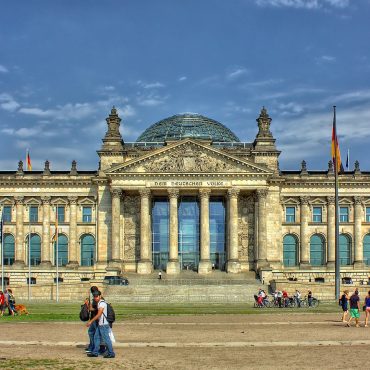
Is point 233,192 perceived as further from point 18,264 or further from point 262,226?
point 18,264

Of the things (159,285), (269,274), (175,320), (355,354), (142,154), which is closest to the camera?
(355,354)

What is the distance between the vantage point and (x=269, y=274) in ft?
296

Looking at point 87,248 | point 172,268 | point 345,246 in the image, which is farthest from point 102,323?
point 345,246

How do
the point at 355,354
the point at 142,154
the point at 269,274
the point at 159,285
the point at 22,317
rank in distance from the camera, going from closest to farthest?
the point at 355,354
the point at 22,317
the point at 159,285
the point at 269,274
the point at 142,154

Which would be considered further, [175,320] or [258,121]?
[258,121]

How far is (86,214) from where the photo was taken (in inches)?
3920

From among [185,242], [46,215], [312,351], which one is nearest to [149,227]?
[185,242]

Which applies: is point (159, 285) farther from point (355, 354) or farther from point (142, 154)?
point (355, 354)

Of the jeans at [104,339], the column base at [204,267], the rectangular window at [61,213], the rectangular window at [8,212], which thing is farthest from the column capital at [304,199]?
the jeans at [104,339]

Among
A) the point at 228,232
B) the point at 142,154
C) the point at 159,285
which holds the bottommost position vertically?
the point at 159,285

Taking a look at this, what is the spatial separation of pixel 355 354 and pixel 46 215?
7697 centimetres

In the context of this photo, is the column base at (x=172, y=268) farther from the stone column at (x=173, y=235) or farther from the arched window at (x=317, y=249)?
the arched window at (x=317, y=249)

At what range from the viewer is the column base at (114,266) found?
9131cm

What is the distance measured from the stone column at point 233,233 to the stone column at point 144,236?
33.9 feet
